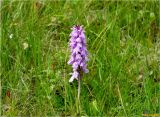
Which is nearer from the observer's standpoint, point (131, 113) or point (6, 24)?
point (131, 113)

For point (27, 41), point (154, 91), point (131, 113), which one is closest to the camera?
point (131, 113)

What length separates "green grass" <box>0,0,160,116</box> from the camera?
3.26 m

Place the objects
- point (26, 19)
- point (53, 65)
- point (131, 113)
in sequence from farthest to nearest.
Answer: point (26, 19) < point (53, 65) < point (131, 113)

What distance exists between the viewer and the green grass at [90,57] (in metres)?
3.26

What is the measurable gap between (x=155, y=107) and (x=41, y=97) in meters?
0.73

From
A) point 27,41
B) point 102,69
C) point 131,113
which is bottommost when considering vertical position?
point 131,113

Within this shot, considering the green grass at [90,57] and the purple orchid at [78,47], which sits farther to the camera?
the green grass at [90,57]

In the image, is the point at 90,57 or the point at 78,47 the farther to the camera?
the point at 90,57

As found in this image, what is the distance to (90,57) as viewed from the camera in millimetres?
3717

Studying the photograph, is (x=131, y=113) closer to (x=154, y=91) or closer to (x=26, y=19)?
(x=154, y=91)

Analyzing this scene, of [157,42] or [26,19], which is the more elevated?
[26,19]

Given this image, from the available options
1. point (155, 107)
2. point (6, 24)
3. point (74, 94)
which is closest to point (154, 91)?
point (155, 107)

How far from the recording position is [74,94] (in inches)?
130

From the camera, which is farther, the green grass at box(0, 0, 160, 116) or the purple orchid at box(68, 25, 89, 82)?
the green grass at box(0, 0, 160, 116)
